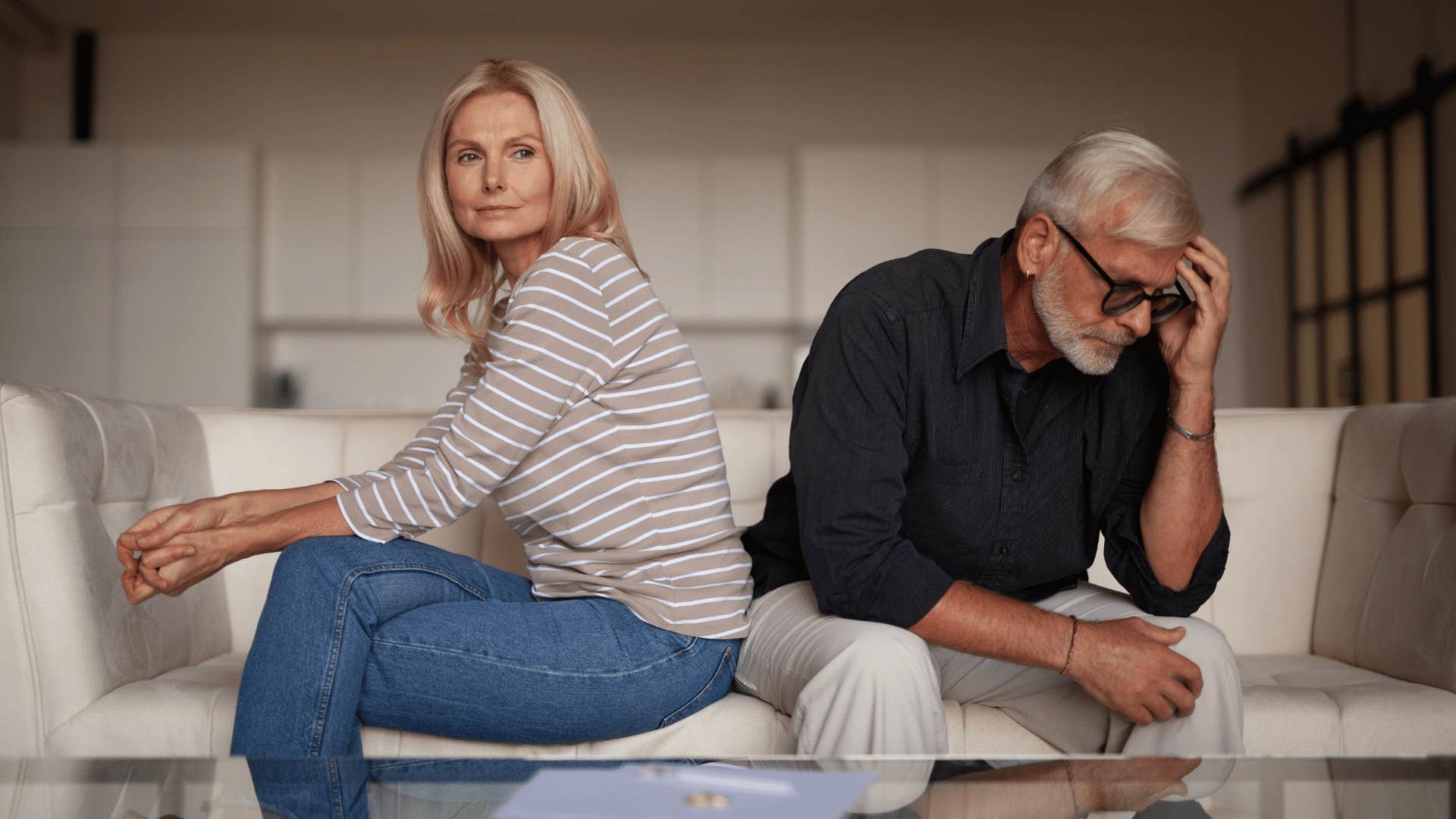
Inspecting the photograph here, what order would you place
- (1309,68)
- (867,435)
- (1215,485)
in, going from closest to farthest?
(867,435)
(1215,485)
(1309,68)

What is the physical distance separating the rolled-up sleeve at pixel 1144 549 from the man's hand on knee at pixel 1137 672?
211mm

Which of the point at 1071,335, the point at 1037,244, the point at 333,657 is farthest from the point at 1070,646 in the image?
the point at 333,657

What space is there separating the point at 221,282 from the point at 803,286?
9.69ft

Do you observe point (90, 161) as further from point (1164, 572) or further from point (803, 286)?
point (1164, 572)

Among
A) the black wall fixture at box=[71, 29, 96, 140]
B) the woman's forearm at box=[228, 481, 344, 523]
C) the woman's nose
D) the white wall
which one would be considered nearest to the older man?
the woman's nose

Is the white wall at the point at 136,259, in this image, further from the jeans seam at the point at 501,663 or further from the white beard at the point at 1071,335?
the white beard at the point at 1071,335

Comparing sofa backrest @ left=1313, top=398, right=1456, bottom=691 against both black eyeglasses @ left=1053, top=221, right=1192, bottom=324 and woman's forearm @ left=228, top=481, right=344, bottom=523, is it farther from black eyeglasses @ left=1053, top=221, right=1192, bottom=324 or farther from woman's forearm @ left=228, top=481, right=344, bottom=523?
woman's forearm @ left=228, top=481, right=344, bottom=523

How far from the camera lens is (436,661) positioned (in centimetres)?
142

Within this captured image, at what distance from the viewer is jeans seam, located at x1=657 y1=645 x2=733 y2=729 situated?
1.56m

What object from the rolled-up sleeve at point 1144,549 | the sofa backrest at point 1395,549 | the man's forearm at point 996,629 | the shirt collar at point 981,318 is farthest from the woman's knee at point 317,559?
the sofa backrest at point 1395,549

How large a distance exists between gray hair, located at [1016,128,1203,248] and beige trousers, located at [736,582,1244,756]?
516 millimetres

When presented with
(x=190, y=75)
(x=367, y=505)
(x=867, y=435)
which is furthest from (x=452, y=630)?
(x=190, y=75)

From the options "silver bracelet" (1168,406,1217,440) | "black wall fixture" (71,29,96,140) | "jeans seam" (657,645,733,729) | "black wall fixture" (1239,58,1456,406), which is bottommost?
"jeans seam" (657,645,733,729)

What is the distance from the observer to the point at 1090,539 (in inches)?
69.4
